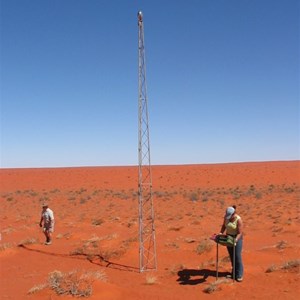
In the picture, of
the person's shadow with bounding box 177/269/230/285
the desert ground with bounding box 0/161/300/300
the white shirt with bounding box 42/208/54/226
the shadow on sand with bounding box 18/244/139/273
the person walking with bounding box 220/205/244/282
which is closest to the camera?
the desert ground with bounding box 0/161/300/300

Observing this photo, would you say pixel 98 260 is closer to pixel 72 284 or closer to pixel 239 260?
pixel 72 284

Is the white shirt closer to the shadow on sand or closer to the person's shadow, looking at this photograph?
the shadow on sand

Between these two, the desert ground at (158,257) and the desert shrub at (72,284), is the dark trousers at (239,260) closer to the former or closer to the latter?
the desert ground at (158,257)

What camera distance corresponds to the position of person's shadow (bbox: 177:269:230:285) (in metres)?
10.3

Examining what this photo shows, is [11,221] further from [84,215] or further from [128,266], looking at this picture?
[128,266]

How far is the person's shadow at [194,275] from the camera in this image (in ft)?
33.9

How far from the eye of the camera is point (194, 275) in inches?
428

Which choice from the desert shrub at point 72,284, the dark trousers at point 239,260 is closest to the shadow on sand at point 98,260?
the desert shrub at point 72,284

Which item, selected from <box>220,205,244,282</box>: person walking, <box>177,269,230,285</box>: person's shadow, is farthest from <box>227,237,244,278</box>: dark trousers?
<box>177,269,230,285</box>: person's shadow

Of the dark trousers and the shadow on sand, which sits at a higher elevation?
the dark trousers

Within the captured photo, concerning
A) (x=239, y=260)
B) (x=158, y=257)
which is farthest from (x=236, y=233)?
(x=158, y=257)

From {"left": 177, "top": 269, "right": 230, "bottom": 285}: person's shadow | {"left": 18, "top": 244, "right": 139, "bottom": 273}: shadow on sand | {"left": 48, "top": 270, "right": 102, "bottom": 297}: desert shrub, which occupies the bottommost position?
{"left": 18, "top": 244, "right": 139, "bottom": 273}: shadow on sand

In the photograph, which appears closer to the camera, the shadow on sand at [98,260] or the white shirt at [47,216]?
the shadow on sand at [98,260]

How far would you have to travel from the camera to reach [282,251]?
1298 centimetres
